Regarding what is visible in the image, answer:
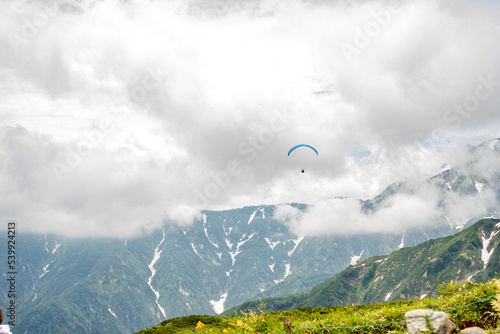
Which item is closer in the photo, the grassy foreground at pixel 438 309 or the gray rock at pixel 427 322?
the gray rock at pixel 427 322

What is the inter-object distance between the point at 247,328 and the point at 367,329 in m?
7.14

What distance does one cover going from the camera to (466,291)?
1853 cm

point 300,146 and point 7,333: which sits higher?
point 7,333

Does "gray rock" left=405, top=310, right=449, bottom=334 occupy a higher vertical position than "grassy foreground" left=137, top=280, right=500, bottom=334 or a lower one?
higher

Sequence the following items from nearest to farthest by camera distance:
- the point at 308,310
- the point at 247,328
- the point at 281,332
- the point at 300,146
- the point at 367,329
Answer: the point at 367,329, the point at 281,332, the point at 247,328, the point at 308,310, the point at 300,146

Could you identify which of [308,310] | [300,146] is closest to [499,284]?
[308,310]

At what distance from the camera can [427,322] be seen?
14695 millimetres

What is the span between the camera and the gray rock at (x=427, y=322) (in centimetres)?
1443

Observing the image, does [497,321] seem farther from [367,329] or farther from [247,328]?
[247,328]

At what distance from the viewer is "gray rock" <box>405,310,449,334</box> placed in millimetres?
14430

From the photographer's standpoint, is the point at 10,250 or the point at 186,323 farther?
the point at 10,250

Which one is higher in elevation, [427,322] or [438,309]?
[427,322]

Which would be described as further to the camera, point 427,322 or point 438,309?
point 438,309

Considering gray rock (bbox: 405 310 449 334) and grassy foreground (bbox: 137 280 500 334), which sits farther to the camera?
grassy foreground (bbox: 137 280 500 334)
